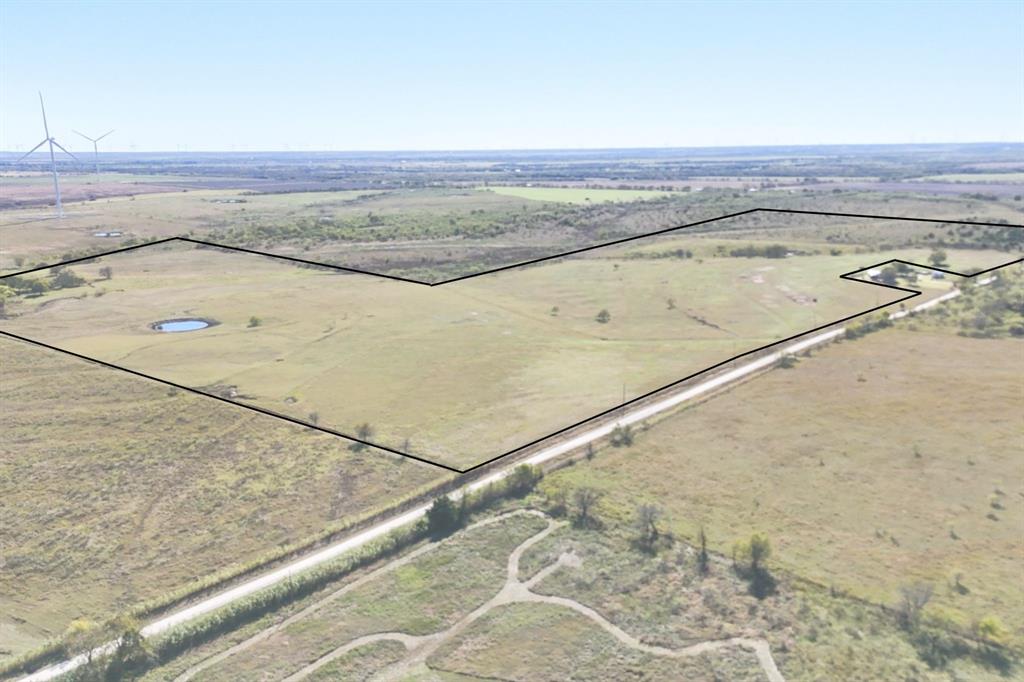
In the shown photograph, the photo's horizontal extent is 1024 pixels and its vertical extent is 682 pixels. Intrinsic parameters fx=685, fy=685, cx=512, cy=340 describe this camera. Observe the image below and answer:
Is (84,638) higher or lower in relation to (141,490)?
lower

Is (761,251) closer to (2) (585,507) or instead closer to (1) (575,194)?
(2) (585,507)

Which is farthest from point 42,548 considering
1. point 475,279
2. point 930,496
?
point 930,496

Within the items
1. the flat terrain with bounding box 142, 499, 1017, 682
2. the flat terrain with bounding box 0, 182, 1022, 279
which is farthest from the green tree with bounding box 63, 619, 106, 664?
the flat terrain with bounding box 0, 182, 1022, 279

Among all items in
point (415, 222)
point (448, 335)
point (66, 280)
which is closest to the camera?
point (448, 335)

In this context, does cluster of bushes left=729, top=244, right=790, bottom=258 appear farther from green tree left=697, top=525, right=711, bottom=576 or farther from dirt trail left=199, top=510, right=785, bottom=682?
dirt trail left=199, top=510, right=785, bottom=682

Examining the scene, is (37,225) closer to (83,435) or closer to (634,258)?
(83,435)

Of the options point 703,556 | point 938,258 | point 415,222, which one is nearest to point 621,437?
point 703,556
